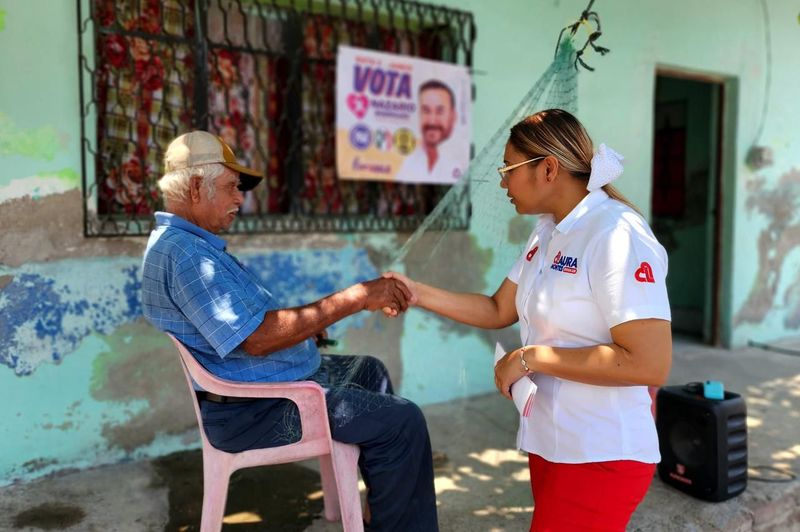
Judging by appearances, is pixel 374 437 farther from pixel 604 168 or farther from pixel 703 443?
pixel 703 443

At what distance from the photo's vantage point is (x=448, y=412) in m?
4.23

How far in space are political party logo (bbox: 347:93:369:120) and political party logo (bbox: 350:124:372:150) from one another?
0.06 m

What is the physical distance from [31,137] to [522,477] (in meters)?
2.83

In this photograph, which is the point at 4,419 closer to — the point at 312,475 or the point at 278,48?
the point at 312,475

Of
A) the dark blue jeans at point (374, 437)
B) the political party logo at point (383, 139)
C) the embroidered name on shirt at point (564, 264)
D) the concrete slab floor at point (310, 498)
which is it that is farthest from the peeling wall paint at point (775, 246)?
the embroidered name on shirt at point (564, 264)

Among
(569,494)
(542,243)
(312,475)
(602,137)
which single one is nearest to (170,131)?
(312,475)

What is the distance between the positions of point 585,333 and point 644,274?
9.4 inches

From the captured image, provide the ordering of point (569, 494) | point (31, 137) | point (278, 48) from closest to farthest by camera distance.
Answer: point (569, 494) < point (31, 137) < point (278, 48)

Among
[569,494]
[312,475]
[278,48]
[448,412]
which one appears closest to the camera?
[569,494]

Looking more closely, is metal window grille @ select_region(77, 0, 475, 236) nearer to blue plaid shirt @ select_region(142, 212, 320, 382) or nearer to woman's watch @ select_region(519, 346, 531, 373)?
blue plaid shirt @ select_region(142, 212, 320, 382)

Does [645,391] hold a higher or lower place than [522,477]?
higher

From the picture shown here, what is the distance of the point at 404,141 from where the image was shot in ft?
13.7

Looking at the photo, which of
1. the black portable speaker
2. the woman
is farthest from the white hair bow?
the black portable speaker

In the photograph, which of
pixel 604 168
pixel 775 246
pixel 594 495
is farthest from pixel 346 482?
pixel 775 246
